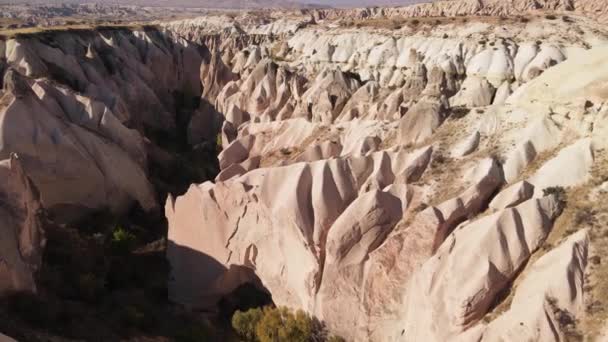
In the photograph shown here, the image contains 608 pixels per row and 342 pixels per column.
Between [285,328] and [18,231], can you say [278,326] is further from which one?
[18,231]

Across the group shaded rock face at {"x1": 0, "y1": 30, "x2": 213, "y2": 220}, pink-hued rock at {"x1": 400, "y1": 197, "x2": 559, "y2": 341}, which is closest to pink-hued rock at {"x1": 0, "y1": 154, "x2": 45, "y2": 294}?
shaded rock face at {"x1": 0, "y1": 30, "x2": 213, "y2": 220}

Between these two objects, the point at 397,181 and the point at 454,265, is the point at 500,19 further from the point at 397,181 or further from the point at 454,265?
the point at 454,265

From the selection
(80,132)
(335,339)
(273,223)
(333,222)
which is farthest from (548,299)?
(80,132)

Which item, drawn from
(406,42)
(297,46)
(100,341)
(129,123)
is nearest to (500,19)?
(406,42)

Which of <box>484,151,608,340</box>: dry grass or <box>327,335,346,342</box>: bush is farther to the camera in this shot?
<box>327,335,346,342</box>: bush

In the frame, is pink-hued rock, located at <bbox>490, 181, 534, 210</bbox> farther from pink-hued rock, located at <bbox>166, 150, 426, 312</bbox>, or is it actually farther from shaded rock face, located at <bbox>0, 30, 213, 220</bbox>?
shaded rock face, located at <bbox>0, 30, 213, 220</bbox>

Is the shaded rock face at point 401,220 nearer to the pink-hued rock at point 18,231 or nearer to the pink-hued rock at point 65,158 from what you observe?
the pink-hued rock at point 18,231
